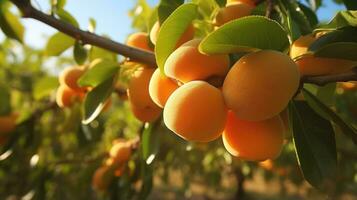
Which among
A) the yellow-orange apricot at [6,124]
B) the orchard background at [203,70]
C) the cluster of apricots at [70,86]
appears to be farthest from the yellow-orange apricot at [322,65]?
the yellow-orange apricot at [6,124]

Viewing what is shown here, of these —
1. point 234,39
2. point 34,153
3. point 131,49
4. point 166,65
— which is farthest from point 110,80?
point 34,153

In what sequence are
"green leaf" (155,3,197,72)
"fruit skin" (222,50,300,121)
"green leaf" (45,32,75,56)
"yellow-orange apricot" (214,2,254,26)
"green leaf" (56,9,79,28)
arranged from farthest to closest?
"green leaf" (45,32,75,56) < "green leaf" (56,9,79,28) < "yellow-orange apricot" (214,2,254,26) < "green leaf" (155,3,197,72) < "fruit skin" (222,50,300,121)

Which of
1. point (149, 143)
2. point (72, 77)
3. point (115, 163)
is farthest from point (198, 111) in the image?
point (115, 163)

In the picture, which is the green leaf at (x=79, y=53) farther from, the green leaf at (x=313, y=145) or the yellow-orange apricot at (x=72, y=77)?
the green leaf at (x=313, y=145)

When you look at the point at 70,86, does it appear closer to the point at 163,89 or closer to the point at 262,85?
the point at 163,89

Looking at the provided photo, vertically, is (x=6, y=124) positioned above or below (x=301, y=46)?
below

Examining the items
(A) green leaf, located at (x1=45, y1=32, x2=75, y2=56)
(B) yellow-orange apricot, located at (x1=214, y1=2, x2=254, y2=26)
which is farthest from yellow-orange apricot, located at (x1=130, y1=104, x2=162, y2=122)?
(A) green leaf, located at (x1=45, y1=32, x2=75, y2=56)

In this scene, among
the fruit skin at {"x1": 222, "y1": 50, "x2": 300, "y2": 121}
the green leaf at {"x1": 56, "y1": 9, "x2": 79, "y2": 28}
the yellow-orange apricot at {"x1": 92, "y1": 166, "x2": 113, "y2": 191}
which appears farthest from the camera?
the yellow-orange apricot at {"x1": 92, "y1": 166, "x2": 113, "y2": 191}

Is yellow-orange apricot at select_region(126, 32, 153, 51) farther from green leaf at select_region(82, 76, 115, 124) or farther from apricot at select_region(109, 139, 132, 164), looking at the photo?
apricot at select_region(109, 139, 132, 164)
